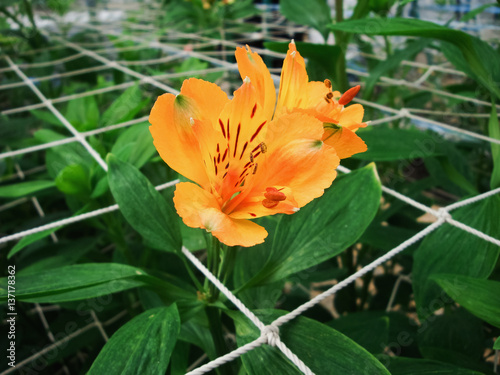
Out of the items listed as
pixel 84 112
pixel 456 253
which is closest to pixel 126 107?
pixel 84 112

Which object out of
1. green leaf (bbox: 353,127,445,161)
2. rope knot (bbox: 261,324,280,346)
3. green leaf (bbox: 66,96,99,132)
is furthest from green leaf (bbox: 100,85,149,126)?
rope knot (bbox: 261,324,280,346)

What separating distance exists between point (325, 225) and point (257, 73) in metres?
0.18

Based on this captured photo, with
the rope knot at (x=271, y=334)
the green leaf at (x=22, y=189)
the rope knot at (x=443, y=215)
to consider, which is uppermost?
the rope knot at (x=443, y=215)

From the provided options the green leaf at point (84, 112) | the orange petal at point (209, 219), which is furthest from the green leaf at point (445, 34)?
the green leaf at point (84, 112)

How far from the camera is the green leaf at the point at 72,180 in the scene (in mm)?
546

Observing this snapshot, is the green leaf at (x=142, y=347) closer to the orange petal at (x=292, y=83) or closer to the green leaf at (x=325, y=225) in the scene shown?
the green leaf at (x=325, y=225)

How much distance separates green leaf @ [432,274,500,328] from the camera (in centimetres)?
38

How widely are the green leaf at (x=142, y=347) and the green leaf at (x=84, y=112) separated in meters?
0.50

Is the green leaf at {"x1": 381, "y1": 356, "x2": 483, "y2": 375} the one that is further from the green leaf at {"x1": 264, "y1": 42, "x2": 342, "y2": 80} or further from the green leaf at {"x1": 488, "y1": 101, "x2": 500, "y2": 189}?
the green leaf at {"x1": 264, "y1": 42, "x2": 342, "y2": 80}

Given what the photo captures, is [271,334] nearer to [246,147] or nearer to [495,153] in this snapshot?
[246,147]

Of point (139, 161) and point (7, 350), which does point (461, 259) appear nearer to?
point (139, 161)

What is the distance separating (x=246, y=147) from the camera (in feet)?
1.02

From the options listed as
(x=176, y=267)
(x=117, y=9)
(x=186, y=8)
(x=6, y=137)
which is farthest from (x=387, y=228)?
(x=117, y=9)

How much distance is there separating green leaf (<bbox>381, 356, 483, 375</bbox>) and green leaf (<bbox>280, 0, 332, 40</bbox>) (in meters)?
0.64
